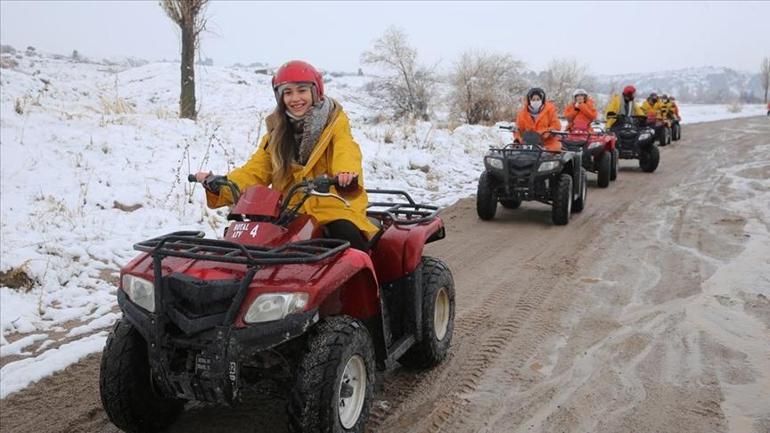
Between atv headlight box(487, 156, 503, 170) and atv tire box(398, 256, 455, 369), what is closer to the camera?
atv tire box(398, 256, 455, 369)

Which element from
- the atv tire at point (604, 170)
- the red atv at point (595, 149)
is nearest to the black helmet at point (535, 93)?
the red atv at point (595, 149)

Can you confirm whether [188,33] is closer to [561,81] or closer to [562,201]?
[562,201]

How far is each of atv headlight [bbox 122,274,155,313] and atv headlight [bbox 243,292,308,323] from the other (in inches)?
20.4

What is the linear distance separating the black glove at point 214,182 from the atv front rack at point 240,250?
45cm

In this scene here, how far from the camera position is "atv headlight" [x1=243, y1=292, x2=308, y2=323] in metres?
2.81

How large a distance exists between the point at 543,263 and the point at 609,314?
1740 mm

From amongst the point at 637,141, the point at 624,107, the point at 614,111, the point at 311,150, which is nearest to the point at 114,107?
the point at 311,150

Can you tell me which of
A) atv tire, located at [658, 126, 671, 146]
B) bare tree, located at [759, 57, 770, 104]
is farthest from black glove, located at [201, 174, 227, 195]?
bare tree, located at [759, 57, 770, 104]

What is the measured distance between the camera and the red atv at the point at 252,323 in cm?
281

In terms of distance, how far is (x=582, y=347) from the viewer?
15.1ft

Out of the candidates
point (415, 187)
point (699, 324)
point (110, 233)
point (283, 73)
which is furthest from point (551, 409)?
point (415, 187)

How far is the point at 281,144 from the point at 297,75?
427 mm

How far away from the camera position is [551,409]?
3.70 meters

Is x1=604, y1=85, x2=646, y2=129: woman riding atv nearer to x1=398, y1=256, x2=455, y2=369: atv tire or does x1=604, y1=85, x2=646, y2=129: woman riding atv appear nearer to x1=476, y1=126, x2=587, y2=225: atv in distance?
x1=476, y1=126, x2=587, y2=225: atv in distance
